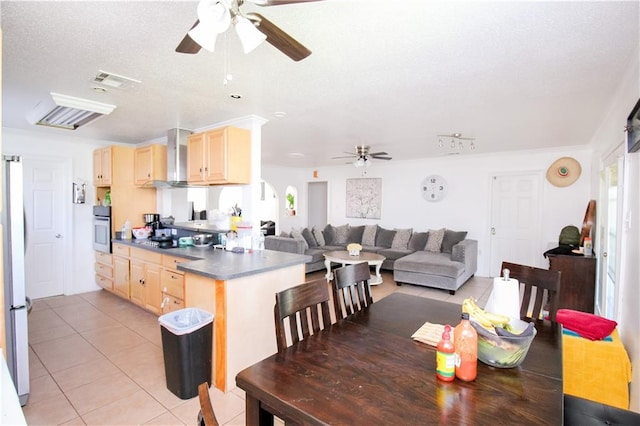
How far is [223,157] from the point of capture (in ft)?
11.1

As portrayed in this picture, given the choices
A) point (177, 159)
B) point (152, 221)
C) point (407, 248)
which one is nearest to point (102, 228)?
point (152, 221)

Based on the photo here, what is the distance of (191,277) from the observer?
8.68 feet

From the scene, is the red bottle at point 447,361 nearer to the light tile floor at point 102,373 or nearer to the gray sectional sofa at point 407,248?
the light tile floor at point 102,373

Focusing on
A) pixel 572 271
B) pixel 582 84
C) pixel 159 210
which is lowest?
pixel 572 271

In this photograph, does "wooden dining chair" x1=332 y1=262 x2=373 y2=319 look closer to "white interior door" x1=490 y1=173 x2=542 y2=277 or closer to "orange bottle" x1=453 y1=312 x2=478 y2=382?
"orange bottle" x1=453 y1=312 x2=478 y2=382

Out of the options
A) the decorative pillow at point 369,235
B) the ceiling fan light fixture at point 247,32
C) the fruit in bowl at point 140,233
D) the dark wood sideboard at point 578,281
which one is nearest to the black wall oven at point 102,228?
the fruit in bowl at point 140,233

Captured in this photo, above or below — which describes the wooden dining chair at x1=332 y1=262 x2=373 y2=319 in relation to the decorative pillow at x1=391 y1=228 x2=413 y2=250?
above

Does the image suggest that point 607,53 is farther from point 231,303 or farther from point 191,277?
point 191,277

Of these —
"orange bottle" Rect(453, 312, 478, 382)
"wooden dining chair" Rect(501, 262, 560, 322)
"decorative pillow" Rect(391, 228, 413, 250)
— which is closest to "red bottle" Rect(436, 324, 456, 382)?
"orange bottle" Rect(453, 312, 478, 382)

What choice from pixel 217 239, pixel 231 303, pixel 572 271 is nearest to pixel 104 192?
pixel 217 239

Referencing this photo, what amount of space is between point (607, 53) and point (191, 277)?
3297 millimetres

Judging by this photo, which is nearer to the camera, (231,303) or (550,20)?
(550,20)

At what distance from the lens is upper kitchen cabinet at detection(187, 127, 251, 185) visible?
11.0ft

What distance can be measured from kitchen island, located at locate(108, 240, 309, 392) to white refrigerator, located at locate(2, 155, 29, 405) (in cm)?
103
